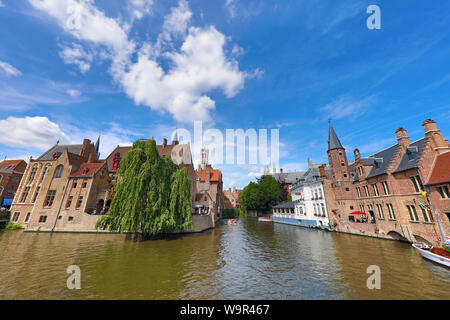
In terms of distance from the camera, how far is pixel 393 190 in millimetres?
20891

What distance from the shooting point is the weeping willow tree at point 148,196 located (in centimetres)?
1883

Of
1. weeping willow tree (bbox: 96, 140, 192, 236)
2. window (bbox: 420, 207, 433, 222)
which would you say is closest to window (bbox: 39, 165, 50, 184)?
→ weeping willow tree (bbox: 96, 140, 192, 236)

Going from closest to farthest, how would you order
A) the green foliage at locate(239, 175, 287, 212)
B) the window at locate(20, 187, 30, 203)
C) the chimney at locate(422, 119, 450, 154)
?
the chimney at locate(422, 119, 450, 154) < the window at locate(20, 187, 30, 203) < the green foliage at locate(239, 175, 287, 212)

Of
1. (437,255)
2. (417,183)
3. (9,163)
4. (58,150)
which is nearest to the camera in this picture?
(437,255)

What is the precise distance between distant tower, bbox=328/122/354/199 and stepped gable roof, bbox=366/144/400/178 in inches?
176

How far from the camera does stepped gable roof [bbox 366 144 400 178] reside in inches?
894

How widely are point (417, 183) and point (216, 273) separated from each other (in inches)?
903

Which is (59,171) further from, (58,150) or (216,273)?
(216,273)

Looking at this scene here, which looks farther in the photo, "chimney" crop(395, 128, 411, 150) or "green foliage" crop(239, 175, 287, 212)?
"green foliage" crop(239, 175, 287, 212)

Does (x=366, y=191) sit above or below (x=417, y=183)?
above

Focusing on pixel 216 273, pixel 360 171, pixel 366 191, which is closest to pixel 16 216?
pixel 216 273

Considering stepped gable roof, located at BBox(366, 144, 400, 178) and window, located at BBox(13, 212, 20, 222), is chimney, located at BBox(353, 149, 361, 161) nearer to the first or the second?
stepped gable roof, located at BBox(366, 144, 400, 178)

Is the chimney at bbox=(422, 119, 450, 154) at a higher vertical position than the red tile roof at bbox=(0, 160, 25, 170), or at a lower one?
lower

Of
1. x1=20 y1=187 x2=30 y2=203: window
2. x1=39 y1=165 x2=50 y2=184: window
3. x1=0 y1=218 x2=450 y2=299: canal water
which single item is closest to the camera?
x1=0 y1=218 x2=450 y2=299: canal water
